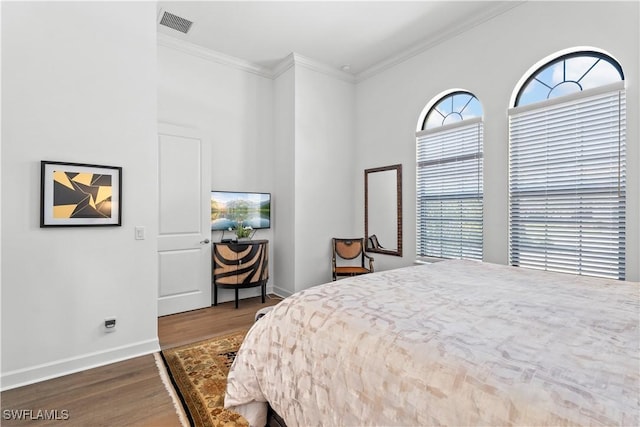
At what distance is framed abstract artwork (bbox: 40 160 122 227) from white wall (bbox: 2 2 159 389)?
0.06 metres

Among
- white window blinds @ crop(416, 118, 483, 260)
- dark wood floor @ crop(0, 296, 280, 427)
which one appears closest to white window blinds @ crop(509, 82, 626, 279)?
white window blinds @ crop(416, 118, 483, 260)

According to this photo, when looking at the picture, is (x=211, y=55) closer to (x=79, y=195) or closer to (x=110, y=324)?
(x=79, y=195)

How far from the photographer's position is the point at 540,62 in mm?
2928

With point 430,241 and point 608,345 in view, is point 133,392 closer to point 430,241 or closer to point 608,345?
point 608,345

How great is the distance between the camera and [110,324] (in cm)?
252

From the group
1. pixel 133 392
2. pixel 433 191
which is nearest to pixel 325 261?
pixel 433 191

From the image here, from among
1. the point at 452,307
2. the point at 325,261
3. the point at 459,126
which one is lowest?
the point at 325,261

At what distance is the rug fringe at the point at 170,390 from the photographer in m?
1.83

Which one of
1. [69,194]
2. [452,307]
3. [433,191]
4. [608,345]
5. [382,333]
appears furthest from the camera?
[433,191]

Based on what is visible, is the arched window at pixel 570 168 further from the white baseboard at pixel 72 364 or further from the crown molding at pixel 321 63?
the white baseboard at pixel 72 364

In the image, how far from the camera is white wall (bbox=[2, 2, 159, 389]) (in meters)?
2.18

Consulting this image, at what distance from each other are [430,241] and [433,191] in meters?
0.63

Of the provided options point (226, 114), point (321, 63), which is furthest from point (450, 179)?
point (226, 114)

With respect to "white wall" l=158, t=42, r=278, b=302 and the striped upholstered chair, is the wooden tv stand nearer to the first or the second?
"white wall" l=158, t=42, r=278, b=302
